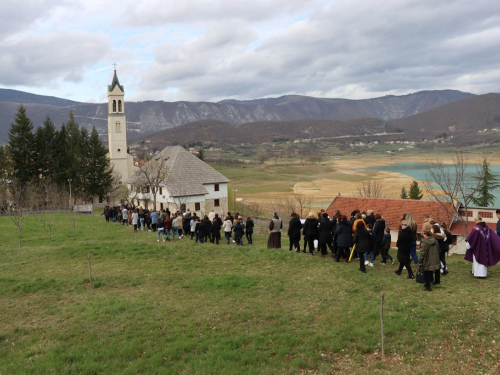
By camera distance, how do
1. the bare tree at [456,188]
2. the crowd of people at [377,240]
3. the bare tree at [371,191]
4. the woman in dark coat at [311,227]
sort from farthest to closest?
the bare tree at [371,191] → the bare tree at [456,188] → the woman in dark coat at [311,227] → the crowd of people at [377,240]

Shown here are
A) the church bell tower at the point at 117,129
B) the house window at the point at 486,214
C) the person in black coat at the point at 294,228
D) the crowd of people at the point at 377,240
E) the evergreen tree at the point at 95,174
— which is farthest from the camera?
the church bell tower at the point at 117,129

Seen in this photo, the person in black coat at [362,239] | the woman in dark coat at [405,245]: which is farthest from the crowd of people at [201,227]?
the woman in dark coat at [405,245]

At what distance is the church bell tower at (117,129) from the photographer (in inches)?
2269

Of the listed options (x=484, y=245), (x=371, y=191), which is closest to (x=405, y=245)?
(x=484, y=245)

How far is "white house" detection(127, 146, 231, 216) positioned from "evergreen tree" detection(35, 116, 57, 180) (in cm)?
894

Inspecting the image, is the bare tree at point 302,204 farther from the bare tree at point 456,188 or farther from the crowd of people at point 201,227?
the crowd of people at point 201,227

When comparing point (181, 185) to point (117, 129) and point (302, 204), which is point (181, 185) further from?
point (302, 204)

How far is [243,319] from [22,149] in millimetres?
43895

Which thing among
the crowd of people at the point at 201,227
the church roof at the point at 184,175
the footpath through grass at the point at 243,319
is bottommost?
the footpath through grass at the point at 243,319

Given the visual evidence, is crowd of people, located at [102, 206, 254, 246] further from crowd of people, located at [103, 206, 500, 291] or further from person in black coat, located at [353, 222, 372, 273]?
person in black coat, located at [353, 222, 372, 273]

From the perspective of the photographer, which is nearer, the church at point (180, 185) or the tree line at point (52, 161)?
the church at point (180, 185)

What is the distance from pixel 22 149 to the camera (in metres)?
44.5

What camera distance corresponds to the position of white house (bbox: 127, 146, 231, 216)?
41.2m

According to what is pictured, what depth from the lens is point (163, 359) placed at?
7.69m
